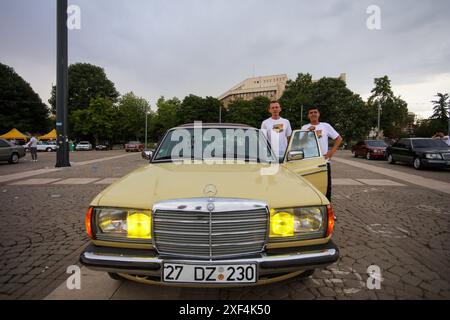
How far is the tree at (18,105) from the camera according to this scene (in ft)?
142

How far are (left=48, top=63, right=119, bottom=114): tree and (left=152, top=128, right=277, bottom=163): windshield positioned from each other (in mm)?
51772

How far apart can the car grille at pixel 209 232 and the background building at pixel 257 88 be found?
9861cm

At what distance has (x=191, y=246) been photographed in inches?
81.8

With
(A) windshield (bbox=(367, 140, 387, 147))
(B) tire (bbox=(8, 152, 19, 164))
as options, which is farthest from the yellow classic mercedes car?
(A) windshield (bbox=(367, 140, 387, 147))

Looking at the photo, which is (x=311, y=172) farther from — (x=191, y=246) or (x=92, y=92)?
(x=92, y=92)

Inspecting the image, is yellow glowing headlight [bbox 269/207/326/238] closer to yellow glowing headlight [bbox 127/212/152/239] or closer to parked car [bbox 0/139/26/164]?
yellow glowing headlight [bbox 127/212/152/239]

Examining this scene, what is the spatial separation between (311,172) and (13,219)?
518cm

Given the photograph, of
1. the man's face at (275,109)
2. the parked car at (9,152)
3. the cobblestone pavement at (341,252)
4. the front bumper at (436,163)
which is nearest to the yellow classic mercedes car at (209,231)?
the cobblestone pavement at (341,252)

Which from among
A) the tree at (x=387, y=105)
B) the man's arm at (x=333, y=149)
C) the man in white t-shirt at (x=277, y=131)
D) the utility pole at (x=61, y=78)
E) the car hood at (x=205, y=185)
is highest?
the tree at (x=387, y=105)

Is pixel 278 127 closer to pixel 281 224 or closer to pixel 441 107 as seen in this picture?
pixel 281 224

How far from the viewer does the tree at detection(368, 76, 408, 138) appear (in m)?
58.8

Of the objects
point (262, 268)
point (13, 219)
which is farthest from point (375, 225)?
point (13, 219)

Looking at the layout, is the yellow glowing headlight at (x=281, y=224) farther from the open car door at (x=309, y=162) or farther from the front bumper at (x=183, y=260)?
the open car door at (x=309, y=162)

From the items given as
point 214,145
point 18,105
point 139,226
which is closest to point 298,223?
point 139,226
